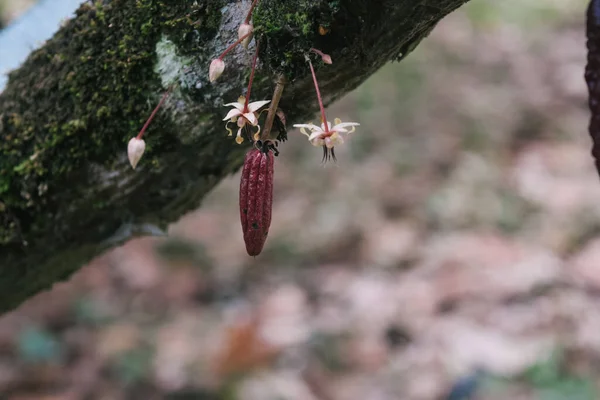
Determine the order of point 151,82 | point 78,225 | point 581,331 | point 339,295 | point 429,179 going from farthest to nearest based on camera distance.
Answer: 1. point 429,179
2. point 339,295
3. point 581,331
4. point 78,225
5. point 151,82

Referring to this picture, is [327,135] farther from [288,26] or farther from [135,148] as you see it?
[135,148]

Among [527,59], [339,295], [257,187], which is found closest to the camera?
[257,187]

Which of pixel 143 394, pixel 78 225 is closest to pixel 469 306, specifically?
pixel 143 394

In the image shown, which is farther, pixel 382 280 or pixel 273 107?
pixel 382 280

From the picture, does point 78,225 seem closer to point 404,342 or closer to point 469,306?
point 404,342

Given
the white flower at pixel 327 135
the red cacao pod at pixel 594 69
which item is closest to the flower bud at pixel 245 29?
the white flower at pixel 327 135

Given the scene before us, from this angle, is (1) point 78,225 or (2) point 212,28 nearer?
(2) point 212,28

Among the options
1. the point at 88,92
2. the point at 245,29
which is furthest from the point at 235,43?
the point at 88,92
